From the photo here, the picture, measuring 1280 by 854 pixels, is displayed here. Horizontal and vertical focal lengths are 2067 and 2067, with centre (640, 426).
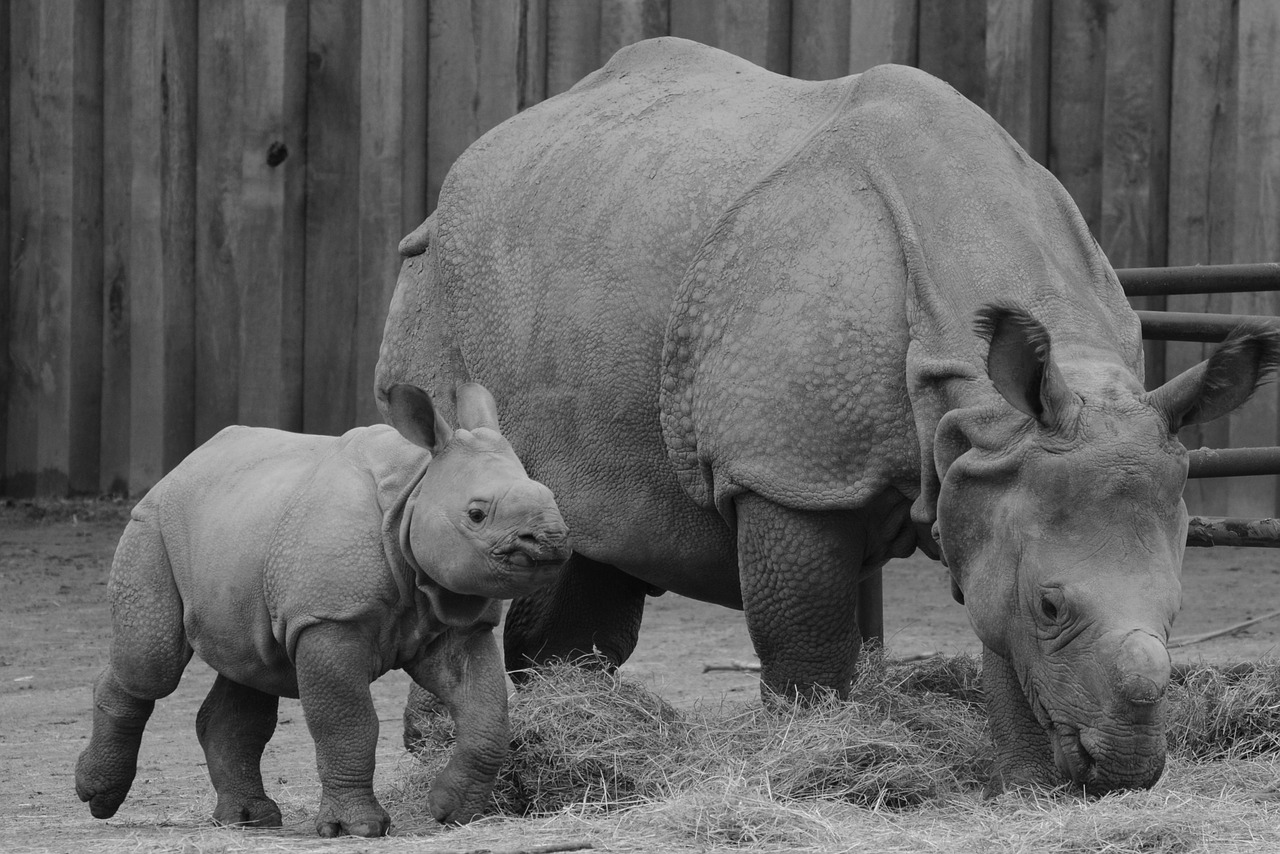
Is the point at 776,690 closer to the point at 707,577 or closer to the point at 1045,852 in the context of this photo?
the point at 707,577

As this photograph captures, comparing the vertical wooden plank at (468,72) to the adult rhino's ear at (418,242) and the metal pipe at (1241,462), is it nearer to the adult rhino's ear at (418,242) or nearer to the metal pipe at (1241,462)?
the adult rhino's ear at (418,242)

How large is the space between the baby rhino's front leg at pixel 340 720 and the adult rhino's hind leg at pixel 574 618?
1482mm

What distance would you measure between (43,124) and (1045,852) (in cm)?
794

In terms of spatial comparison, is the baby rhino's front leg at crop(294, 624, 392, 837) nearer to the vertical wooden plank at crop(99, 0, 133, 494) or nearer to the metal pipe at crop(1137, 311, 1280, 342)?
the metal pipe at crop(1137, 311, 1280, 342)

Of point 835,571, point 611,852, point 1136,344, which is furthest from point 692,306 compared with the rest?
point 611,852

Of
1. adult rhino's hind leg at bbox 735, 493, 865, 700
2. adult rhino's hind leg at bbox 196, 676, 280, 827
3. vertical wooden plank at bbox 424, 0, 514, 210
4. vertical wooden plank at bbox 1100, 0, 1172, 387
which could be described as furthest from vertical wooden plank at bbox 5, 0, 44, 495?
adult rhino's hind leg at bbox 735, 493, 865, 700

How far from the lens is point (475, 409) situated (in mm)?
4648

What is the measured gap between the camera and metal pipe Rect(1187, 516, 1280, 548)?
6.26 m

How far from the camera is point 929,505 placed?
4.59m

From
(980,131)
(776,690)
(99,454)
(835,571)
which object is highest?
(980,131)

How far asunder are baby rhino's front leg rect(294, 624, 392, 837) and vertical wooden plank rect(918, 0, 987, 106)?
5939 millimetres

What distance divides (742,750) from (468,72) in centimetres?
580

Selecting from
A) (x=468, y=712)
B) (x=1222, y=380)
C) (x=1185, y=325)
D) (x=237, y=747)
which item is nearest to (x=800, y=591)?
(x=468, y=712)

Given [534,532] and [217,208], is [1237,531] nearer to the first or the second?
[534,532]
